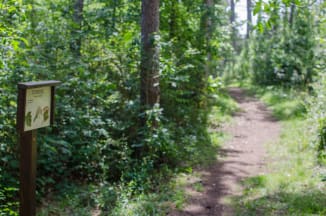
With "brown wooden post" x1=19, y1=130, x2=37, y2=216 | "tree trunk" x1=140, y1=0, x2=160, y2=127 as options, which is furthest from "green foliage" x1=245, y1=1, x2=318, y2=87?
"brown wooden post" x1=19, y1=130, x2=37, y2=216

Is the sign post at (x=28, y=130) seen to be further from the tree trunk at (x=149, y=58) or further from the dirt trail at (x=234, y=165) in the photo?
the tree trunk at (x=149, y=58)

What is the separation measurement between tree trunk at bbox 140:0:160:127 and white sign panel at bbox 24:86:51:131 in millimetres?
3190

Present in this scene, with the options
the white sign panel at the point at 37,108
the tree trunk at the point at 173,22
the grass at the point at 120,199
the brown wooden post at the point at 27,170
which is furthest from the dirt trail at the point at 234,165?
the tree trunk at the point at 173,22

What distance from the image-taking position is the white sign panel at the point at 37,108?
140 inches

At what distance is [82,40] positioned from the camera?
7.32m

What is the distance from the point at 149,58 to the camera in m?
6.95

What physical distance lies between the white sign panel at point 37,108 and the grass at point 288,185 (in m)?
2.96

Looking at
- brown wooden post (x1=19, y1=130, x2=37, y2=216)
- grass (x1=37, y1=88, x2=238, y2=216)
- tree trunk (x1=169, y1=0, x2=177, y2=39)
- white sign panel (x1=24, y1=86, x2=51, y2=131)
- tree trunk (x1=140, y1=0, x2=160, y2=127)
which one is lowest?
grass (x1=37, y1=88, x2=238, y2=216)

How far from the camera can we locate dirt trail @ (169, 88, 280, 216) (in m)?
5.59

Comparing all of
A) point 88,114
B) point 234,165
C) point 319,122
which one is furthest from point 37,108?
point 319,122

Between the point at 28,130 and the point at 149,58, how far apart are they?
3.70m

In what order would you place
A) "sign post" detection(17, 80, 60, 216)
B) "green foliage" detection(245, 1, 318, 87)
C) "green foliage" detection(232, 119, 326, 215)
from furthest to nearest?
"green foliage" detection(245, 1, 318, 87), "green foliage" detection(232, 119, 326, 215), "sign post" detection(17, 80, 60, 216)

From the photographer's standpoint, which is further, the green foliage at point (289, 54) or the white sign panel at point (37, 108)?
the green foliage at point (289, 54)

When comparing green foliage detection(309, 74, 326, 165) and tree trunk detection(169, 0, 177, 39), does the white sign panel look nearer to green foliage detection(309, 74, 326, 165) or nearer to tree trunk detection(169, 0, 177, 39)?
green foliage detection(309, 74, 326, 165)
